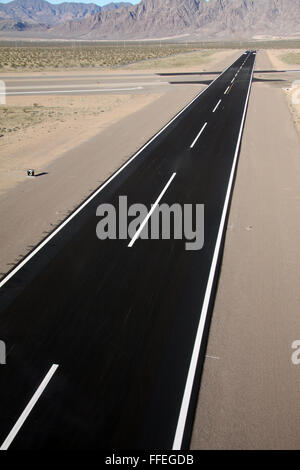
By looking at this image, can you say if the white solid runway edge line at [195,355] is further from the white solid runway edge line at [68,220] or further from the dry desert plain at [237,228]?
the white solid runway edge line at [68,220]

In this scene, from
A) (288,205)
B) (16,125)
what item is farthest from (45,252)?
(16,125)

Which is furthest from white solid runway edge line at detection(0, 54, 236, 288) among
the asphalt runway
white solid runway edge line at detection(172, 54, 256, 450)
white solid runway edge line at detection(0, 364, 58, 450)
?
white solid runway edge line at detection(172, 54, 256, 450)

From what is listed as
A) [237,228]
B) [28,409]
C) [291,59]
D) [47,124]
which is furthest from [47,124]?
[291,59]

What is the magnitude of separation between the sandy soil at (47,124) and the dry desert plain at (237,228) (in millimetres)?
81

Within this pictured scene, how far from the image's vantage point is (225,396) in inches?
275

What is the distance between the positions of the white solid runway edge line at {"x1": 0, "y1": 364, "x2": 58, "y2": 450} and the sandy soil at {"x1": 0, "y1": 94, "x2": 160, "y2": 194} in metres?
11.1

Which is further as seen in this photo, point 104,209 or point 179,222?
point 104,209

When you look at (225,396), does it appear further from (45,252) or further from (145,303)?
(45,252)

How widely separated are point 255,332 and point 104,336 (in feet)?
10.2

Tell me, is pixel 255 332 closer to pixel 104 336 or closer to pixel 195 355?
pixel 195 355

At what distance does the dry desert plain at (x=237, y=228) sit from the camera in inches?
267

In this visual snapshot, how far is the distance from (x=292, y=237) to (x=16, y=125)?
23.4 meters

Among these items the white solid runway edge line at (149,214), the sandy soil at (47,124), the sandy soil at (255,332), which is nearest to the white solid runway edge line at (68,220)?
the white solid runway edge line at (149,214)

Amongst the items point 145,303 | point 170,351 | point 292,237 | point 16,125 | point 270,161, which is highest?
point 16,125
